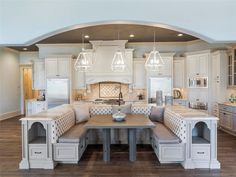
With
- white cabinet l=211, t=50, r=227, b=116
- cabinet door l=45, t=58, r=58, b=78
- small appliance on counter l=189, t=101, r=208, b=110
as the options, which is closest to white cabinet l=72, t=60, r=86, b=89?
cabinet door l=45, t=58, r=58, b=78

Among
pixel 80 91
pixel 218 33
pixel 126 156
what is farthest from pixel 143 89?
pixel 218 33

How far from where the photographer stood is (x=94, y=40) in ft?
25.3

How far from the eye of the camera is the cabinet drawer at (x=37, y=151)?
3848mm

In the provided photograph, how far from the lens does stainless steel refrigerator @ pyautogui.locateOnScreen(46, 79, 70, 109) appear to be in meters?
7.83

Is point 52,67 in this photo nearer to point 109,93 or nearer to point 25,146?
point 109,93

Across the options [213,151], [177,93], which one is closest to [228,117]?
[177,93]

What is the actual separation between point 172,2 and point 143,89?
15.6 feet

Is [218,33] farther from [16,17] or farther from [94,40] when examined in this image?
[94,40]

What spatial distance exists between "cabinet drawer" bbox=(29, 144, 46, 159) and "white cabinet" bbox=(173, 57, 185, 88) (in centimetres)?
547

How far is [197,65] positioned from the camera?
24.2ft

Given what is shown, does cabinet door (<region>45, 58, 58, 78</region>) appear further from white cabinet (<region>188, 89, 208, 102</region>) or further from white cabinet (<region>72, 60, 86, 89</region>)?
white cabinet (<region>188, 89, 208, 102</region>)

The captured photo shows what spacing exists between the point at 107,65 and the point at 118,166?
4.49 meters

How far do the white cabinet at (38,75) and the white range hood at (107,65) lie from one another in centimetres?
188

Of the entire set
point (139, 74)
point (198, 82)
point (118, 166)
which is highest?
point (139, 74)
